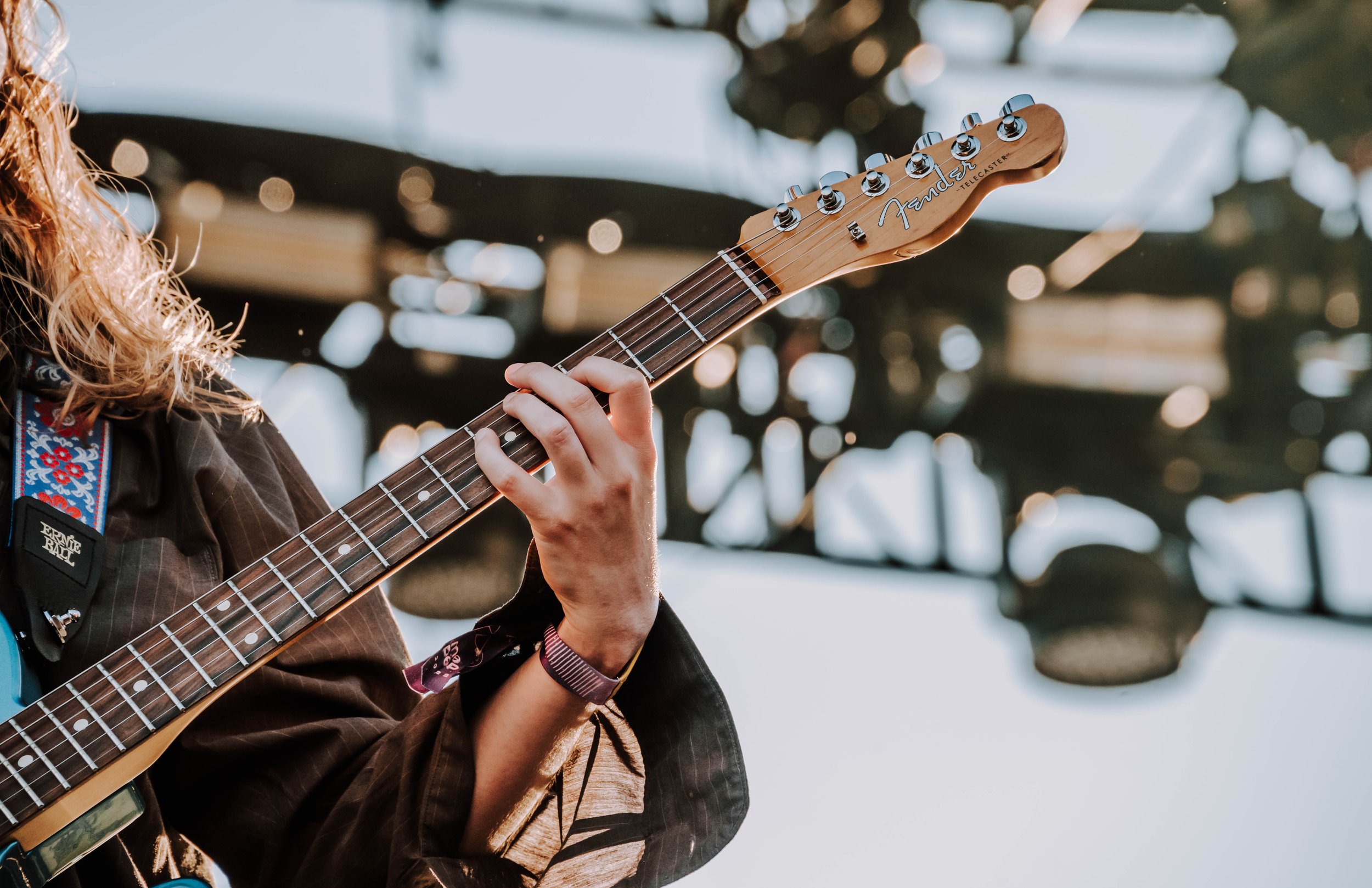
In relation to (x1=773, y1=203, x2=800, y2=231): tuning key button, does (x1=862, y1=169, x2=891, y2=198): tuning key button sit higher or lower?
lower

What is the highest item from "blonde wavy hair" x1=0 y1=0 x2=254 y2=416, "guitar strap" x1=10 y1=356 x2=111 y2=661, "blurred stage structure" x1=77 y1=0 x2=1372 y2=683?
"blonde wavy hair" x1=0 y1=0 x2=254 y2=416

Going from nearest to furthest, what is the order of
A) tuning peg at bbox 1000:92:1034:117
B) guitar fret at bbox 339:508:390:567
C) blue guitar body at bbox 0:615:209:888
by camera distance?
blue guitar body at bbox 0:615:209:888
guitar fret at bbox 339:508:390:567
tuning peg at bbox 1000:92:1034:117

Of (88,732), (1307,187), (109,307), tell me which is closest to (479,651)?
(88,732)

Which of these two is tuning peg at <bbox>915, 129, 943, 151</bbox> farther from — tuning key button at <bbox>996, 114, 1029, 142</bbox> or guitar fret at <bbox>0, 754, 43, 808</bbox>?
guitar fret at <bbox>0, 754, 43, 808</bbox>

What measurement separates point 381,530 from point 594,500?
18 cm

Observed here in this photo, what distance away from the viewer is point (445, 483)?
801mm

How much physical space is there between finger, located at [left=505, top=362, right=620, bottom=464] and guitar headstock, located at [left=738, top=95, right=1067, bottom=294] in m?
0.23

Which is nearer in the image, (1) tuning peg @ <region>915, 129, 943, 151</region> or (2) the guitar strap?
(2) the guitar strap

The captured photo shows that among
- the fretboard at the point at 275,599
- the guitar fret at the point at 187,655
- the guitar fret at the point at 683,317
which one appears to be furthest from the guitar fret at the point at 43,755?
the guitar fret at the point at 683,317

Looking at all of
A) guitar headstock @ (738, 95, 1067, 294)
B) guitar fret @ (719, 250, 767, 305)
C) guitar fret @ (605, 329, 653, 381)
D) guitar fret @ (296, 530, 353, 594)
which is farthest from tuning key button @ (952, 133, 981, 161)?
guitar fret @ (296, 530, 353, 594)

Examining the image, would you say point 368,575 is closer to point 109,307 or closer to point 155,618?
point 155,618

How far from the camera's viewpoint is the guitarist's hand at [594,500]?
2.39 feet

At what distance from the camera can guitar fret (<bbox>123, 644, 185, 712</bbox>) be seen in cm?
72

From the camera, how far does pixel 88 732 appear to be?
2.33ft
